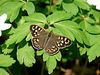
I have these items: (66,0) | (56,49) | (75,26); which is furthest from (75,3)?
(56,49)

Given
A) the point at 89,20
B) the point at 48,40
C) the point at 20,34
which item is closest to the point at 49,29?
the point at 48,40

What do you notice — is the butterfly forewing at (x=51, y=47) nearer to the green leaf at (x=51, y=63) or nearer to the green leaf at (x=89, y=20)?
the green leaf at (x=51, y=63)

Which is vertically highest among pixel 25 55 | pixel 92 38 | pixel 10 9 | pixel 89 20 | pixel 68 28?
pixel 10 9

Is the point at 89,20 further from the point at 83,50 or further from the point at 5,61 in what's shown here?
the point at 5,61

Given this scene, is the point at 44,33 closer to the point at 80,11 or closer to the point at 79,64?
the point at 80,11

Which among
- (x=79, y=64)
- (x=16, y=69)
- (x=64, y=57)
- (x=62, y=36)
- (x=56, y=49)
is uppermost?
(x=62, y=36)

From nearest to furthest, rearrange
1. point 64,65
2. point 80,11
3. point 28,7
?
point 28,7
point 80,11
point 64,65

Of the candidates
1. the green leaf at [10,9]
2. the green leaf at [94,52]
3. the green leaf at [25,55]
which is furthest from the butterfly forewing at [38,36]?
the green leaf at [94,52]
